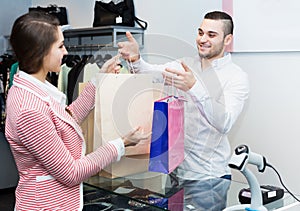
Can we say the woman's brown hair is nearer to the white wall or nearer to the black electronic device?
the black electronic device

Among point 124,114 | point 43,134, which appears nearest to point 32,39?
point 43,134

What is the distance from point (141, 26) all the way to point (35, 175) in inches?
73.1

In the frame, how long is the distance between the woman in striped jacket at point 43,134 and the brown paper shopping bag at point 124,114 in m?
0.10

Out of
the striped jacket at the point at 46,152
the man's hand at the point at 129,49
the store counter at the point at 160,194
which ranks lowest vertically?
the store counter at the point at 160,194

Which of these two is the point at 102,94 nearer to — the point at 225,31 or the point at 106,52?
the point at 106,52

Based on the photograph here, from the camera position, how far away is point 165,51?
1.59 metres

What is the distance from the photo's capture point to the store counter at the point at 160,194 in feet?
4.65

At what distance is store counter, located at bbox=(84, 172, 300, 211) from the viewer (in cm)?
142

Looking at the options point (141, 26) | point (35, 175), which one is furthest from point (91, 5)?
point (35, 175)

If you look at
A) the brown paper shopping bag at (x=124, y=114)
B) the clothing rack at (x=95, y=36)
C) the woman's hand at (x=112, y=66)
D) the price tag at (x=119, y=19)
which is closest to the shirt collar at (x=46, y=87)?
the brown paper shopping bag at (x=124, y=114)

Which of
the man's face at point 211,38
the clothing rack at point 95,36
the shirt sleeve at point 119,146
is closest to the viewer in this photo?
the shirt sleeve at point 119,146

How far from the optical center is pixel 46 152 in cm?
126

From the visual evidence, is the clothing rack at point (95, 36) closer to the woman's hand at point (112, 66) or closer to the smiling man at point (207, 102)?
the smiling man at point (207, 102)

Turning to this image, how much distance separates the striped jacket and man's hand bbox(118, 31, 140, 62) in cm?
43
